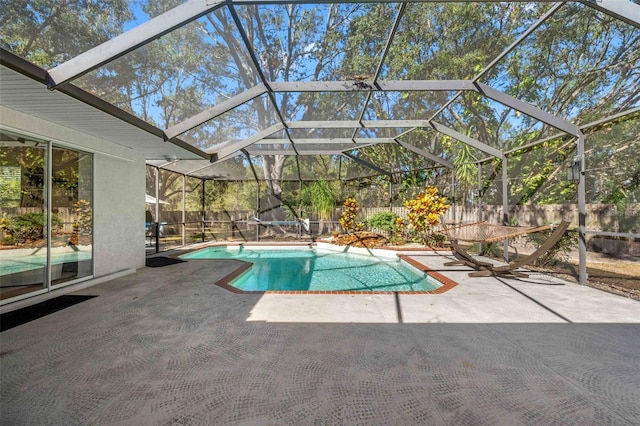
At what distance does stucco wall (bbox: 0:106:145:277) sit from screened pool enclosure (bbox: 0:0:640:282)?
Answer: 764mm

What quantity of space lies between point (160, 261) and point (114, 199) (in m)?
2.24

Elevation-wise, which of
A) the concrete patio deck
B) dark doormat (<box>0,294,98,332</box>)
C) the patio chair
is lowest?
the concrete patio deck

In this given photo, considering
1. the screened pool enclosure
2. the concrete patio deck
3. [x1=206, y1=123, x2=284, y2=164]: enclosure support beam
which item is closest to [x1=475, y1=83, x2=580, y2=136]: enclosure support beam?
the screened pool enclosure

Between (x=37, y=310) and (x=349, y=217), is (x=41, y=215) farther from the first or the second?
(x=349, y=217)

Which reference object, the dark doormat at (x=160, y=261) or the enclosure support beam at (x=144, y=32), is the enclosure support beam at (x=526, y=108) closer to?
the enclosure support beam at (x=144, y=32)

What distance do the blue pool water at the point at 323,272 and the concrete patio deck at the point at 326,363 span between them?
1715mm

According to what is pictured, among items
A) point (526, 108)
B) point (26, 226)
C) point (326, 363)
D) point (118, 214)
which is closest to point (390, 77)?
point (526, 108)

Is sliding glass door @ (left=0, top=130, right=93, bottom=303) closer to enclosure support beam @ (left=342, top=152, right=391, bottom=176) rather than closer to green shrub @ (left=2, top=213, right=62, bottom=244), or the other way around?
green shrub @ (left=2, top=213, right=62, bottom=244)

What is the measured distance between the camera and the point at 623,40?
5109mm

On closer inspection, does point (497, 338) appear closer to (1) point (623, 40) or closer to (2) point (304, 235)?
(1) point (623, 40)

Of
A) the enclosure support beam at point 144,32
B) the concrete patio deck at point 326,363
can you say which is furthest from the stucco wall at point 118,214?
the enclosure support beam at point 144,32

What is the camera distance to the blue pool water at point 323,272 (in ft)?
18.7

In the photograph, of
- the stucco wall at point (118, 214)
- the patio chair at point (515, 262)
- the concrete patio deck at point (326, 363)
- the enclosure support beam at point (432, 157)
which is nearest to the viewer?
the concrete patio deck at point (326, 363)

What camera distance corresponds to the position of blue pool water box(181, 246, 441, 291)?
5695 millimetres
